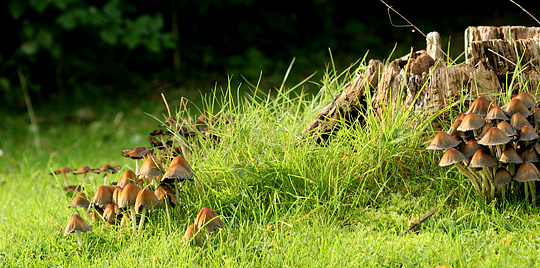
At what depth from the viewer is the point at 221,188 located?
3.36 meters

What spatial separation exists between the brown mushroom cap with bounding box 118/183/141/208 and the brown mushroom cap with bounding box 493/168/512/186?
5.89 feet

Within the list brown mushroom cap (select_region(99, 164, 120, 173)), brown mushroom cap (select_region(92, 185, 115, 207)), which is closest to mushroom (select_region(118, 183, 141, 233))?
brown mushroom cap (select_region(92, 185, 115, 207))

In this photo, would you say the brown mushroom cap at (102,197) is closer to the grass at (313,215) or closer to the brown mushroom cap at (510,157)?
the grass at (313,215)

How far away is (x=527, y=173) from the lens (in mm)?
2850

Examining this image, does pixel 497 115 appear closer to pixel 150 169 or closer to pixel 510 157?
pixel 510 157

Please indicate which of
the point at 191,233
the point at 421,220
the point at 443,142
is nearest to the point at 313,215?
the point at 421,220

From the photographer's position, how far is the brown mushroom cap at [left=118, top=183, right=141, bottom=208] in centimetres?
296

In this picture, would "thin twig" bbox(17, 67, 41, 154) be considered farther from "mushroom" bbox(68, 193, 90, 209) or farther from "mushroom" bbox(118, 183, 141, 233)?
"mushroom" bbox(118, 183, 141, 233)

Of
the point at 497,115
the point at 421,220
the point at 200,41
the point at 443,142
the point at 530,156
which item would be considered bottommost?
the point at 200,41

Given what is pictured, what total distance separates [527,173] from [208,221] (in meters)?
1.54

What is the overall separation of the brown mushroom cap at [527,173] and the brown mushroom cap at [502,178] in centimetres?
4

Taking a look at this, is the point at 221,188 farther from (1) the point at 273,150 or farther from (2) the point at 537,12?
(2) the point at 537,12

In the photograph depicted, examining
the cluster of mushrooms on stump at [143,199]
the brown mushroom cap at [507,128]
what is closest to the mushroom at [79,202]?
the cluster of mushrooms on stump at [143,199]

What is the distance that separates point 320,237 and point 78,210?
1468 millimetres
